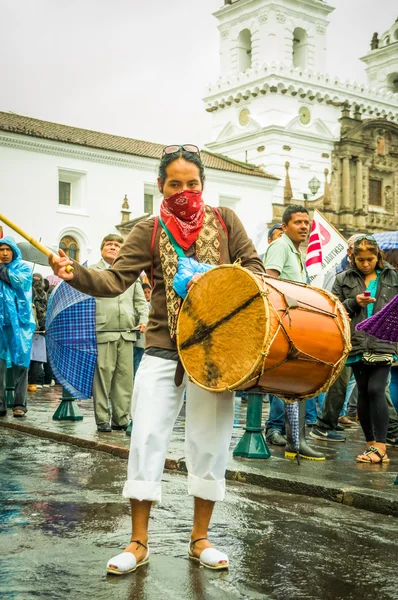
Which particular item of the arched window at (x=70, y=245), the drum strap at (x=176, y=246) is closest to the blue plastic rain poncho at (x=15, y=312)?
the drum strap at (x=176, y=246)

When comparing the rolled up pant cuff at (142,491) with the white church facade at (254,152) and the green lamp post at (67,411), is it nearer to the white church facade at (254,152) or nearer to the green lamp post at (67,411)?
the green lamp post at (67,411)

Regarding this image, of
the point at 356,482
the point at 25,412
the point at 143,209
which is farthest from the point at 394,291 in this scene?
the point at 143,209

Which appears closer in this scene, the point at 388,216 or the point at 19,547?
the point at 19,547

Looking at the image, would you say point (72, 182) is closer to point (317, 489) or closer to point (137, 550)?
point (317, 489)

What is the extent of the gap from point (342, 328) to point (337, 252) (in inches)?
468

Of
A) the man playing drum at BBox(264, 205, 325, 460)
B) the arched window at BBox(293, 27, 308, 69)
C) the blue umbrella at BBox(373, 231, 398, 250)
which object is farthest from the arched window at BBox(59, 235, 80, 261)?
the man playing drum at BBox(264, 205, 325, 460)

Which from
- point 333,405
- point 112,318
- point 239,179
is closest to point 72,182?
point 239,179

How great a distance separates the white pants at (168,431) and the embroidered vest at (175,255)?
247 millimetres

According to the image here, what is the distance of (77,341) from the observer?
9930 millimetres

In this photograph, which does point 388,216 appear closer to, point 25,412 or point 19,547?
point 25,412

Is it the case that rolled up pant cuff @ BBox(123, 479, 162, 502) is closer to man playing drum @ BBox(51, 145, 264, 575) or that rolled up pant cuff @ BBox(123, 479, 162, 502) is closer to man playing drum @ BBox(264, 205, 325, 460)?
man playing drum @ BBox(51, 145, 264, 575)

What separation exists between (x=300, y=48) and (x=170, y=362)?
60.8 metres

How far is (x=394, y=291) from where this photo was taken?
828 cm

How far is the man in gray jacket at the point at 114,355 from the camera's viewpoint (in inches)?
392
